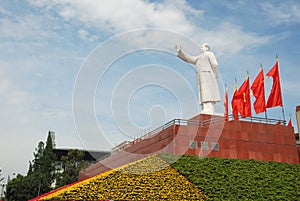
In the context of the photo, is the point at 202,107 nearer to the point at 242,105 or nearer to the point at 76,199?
the point at 242,105

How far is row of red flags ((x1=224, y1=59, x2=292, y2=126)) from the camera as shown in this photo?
15.7 metres

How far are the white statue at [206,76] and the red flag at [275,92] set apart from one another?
252cm

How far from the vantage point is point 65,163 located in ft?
Answer: 105

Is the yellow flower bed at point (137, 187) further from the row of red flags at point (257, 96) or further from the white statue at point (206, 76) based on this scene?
the row of red flags at point (257, 96)

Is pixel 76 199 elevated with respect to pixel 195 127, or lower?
lower

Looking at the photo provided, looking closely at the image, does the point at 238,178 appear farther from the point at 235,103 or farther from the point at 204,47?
the point at 204,47

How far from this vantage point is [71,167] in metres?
31.0

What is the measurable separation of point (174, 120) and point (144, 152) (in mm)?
2094

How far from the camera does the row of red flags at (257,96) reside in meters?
15.7

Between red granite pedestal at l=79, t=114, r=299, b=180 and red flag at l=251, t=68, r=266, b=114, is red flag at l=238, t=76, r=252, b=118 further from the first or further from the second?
red granite pedestal at l=79, t=114, r=299, b=180

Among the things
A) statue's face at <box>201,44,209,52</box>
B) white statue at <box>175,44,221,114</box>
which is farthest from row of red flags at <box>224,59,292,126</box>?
statue's face at <box>201,44,209,52</box>

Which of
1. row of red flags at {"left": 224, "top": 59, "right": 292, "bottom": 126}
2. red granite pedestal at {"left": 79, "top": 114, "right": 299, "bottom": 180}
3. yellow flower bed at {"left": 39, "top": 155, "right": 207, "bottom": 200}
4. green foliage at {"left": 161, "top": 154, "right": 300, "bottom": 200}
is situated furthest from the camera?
row of red flags at {"left": 224, "top": 59, "right": 292, "bottom": 126}

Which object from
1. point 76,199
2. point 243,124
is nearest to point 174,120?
point 243,124

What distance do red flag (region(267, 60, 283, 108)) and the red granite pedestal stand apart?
1088 mm
